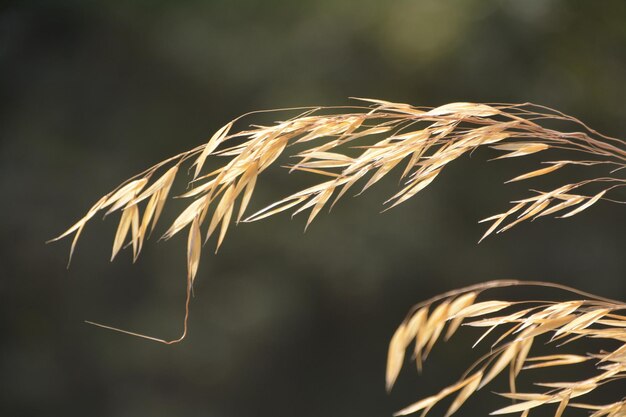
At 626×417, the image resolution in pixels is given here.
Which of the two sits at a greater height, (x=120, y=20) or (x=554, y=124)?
(x=120, y=20)

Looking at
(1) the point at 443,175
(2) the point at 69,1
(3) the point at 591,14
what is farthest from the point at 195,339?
(3) the point at 591,14

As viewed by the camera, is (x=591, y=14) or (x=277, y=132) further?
(x=591, y=14)

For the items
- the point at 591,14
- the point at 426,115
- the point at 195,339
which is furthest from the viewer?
the point at 591,14

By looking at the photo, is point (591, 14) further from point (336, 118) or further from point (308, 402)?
point (336, 118)

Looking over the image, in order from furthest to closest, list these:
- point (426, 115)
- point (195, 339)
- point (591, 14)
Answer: point (591, 14) → point (195, 339) → point (426, 115)

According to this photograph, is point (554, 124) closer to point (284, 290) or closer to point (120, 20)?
point (284, 290)

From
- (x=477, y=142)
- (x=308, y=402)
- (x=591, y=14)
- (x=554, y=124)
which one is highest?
(x=591, y=14)

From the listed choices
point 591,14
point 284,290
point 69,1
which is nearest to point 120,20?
point 69,1
